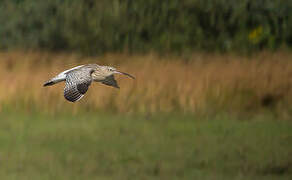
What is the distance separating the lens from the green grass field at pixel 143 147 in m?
7.59

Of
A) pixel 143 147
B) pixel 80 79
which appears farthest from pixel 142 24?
pixel 80 79

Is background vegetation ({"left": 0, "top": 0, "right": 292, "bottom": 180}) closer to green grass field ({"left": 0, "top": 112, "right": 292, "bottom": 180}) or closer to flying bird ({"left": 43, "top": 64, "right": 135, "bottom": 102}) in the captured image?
green grass field ({"left": 0, "top": 112, "right": 292, "bottom": 180})

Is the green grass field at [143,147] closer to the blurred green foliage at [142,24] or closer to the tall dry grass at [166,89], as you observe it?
the tall dry grass at [166,89]

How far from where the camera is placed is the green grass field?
7.59m

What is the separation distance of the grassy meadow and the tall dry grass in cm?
1

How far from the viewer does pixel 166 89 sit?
11109 millimetres

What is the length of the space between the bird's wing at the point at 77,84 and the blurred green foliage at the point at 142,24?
1104 cm

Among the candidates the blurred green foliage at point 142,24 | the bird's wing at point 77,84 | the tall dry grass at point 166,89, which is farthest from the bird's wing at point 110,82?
the blurred green foliage at point 142,24

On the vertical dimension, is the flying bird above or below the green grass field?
above

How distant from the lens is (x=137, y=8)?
1421 centimetres

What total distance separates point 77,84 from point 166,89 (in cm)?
832

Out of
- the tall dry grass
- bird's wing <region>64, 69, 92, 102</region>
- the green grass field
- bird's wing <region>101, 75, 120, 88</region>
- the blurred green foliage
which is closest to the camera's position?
bird's wing <region>64, 69, 92, 102</region>

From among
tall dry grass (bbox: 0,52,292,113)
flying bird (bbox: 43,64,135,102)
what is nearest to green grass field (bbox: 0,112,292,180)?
tall dry grass (bbox: 0,52,292,113)

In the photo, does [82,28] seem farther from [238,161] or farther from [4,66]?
[238,161]
